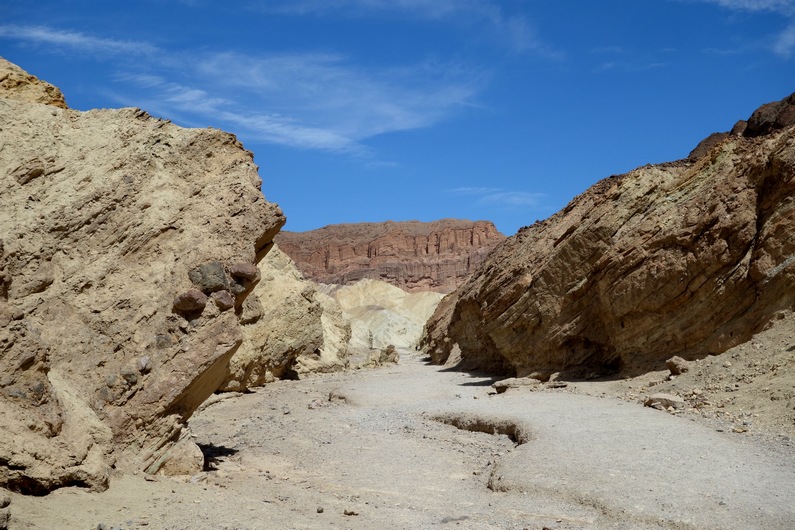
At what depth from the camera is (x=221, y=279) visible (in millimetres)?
8211

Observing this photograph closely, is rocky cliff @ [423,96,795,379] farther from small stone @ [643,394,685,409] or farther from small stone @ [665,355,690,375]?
small stone @ [643,394,685,409]

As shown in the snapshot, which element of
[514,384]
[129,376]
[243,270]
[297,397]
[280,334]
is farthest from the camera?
[280,334]

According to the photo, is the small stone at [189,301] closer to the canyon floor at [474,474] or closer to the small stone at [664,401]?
the canyon floor at [474,474]

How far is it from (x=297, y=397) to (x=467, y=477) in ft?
29.0

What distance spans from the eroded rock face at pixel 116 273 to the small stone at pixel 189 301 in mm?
16

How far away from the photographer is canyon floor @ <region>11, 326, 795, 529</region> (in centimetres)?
645

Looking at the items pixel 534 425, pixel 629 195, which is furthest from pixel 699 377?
pixel 629 195

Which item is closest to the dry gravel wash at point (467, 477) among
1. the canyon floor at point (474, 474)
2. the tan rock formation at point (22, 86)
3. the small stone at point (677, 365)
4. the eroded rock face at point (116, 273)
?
the canyon floor at point (474, 474)

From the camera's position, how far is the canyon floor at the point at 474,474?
6.45 meters

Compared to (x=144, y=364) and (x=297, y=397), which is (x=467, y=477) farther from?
(x=297, y=397)

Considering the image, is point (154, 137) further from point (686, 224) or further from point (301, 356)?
point (301, 356)

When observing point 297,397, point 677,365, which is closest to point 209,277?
point 677,365

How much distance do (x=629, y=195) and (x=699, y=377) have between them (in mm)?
6178

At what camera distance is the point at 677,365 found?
45.5ft
